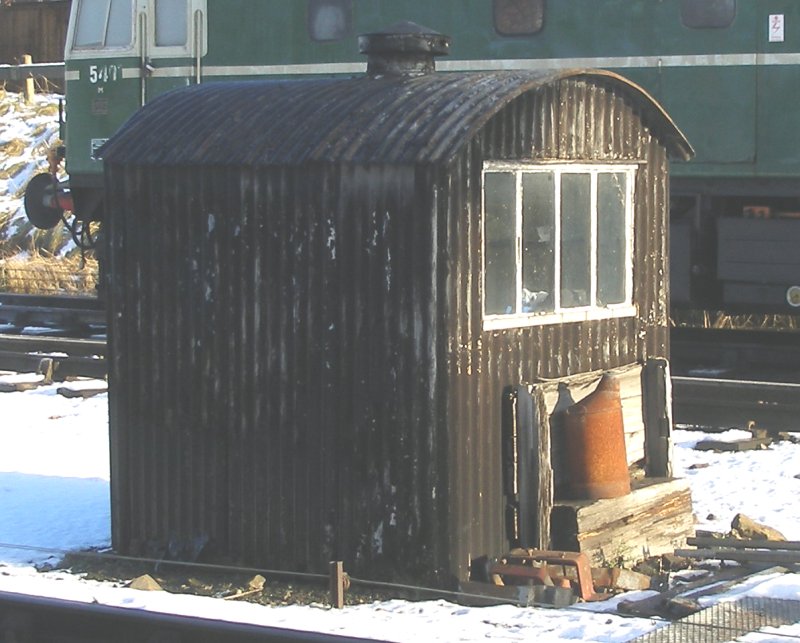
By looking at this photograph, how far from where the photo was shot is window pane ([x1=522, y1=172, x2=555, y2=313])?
8.20 metres

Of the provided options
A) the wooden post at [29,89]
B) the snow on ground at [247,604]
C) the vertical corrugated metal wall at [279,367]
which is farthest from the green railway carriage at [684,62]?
the wooden post at [29,89]

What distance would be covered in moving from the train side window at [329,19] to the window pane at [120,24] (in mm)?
2435

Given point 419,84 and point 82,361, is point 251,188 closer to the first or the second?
point 419,84

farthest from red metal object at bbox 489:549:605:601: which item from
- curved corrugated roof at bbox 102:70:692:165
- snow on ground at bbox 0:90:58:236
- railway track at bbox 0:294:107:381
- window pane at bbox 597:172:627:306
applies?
snow on ground at bbox 0:90:58:236

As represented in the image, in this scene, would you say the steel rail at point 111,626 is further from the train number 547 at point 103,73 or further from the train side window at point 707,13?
the train number 547 at point 103,73

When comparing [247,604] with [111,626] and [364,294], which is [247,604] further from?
[364,294]

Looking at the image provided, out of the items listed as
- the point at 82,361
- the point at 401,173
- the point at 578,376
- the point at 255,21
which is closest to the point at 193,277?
the point at 401,173

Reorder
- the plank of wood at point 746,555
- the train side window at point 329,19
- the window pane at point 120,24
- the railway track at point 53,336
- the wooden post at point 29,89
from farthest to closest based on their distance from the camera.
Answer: the wooden post at point 29,89
the window pane at point 120,24
the train side window at point 329,19
the railway track at point 53,336
the plank of wood at point 746,555

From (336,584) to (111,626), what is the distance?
144cm

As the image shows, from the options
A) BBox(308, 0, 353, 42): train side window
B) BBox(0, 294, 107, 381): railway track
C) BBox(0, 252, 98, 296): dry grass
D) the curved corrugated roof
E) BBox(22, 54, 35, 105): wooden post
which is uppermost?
BBox(22, 54, 35, 105): wooden post

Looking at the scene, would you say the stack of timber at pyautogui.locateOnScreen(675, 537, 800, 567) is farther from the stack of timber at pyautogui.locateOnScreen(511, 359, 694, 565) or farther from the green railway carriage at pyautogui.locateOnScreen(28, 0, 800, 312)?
the green railway carriage at pyautogui.locateOnScreen(28, 0, 800, 312)

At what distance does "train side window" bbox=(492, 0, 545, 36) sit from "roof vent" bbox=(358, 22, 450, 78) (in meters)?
5.92

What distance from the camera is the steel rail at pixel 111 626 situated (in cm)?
580

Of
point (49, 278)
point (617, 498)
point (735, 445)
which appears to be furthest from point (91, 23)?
point (617, 498)
